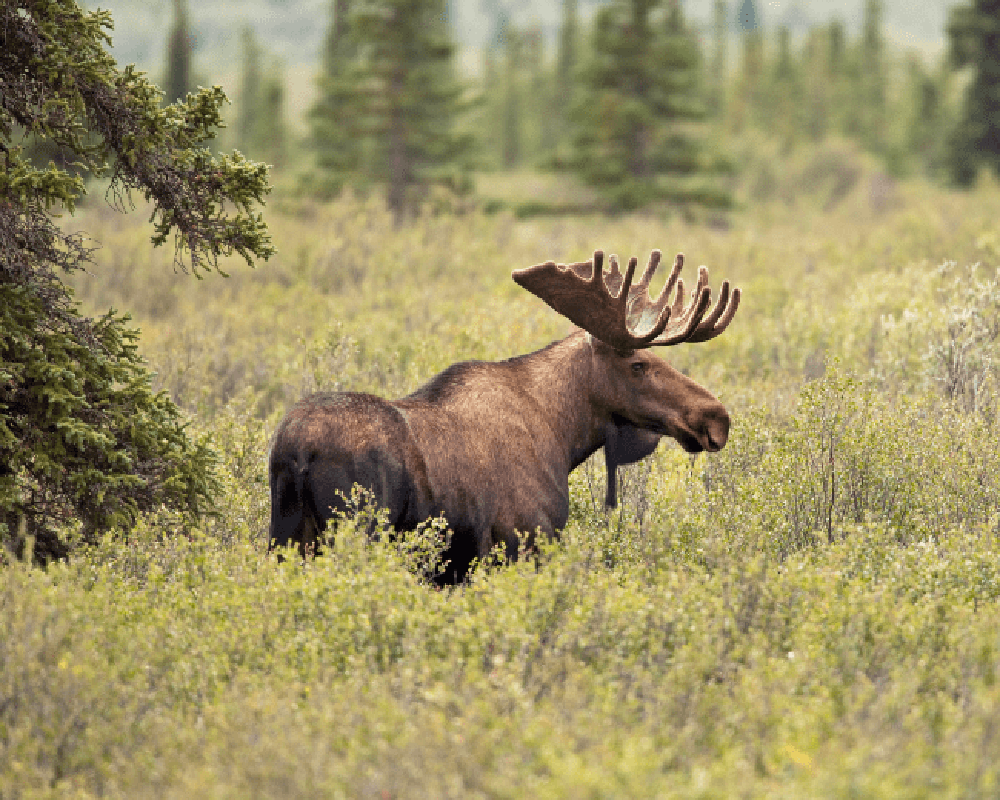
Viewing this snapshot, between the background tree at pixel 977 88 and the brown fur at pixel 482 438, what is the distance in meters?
31.4

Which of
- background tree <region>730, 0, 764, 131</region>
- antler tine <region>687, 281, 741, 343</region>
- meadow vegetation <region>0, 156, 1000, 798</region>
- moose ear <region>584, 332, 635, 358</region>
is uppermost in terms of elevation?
background tree <region>730, 0, 764, 131</region>

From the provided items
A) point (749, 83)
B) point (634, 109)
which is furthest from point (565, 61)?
point (634, 109)

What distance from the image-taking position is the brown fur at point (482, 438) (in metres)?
4.75

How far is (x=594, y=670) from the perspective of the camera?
4012mm

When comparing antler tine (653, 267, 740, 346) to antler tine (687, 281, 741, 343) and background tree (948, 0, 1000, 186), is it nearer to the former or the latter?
antler tine (687, 281, 741, 343)

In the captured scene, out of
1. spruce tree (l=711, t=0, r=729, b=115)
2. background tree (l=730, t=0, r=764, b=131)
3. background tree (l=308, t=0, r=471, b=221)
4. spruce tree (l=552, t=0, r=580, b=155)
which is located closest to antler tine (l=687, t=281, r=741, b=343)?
background tree (l=308, t=0, r=471, b=221)

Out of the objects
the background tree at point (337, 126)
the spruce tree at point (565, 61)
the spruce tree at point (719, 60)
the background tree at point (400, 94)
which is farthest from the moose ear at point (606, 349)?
the spruce tree at point (565, 61)

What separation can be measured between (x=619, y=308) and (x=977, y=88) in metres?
33.3

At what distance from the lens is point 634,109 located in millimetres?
25922

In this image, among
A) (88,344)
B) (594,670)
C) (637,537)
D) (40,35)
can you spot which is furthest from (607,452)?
(40,35)

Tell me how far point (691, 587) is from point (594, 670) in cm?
64

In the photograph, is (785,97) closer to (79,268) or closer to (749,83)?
(749,83)

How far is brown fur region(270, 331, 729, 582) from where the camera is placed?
4754 millimetres

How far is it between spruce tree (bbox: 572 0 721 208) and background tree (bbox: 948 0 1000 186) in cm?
1055
